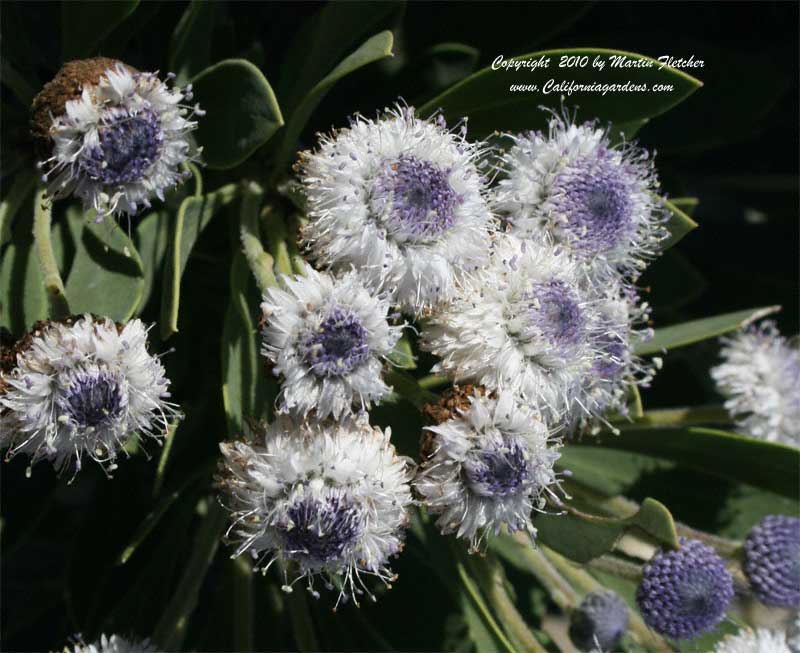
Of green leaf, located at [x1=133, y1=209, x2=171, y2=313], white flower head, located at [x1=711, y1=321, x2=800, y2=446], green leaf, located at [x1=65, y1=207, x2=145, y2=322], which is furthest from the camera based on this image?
white flower head, located at [x1=711, y1=321, x2=800, y2=446]

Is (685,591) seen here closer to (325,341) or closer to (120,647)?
(325,341)

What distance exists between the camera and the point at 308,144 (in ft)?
9.92

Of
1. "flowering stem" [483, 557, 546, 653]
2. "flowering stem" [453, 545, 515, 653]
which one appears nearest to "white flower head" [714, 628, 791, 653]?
"flowering stem" [483, 557, 546, 653]

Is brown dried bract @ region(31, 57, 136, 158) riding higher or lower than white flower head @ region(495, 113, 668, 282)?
higher

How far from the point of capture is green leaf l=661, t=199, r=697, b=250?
242cm

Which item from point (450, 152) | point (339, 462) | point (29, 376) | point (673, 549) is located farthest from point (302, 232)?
point (673, 549)

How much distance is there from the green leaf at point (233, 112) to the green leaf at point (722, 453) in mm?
1345

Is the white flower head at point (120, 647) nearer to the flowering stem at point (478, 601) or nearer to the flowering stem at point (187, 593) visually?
the flowering stem at point (187, 593)

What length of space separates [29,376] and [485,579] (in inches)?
52.4

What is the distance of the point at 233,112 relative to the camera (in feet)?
7.46

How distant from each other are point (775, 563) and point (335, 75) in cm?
183

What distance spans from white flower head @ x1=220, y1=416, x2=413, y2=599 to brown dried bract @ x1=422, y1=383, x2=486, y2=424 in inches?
5.3

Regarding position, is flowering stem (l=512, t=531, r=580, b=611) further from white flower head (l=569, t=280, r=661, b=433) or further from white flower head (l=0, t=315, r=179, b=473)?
white flower head (l=0, t=315, r=179, b=473)

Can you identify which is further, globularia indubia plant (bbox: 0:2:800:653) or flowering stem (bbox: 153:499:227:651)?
flowering stem (bbox: 153:499:227:651)
